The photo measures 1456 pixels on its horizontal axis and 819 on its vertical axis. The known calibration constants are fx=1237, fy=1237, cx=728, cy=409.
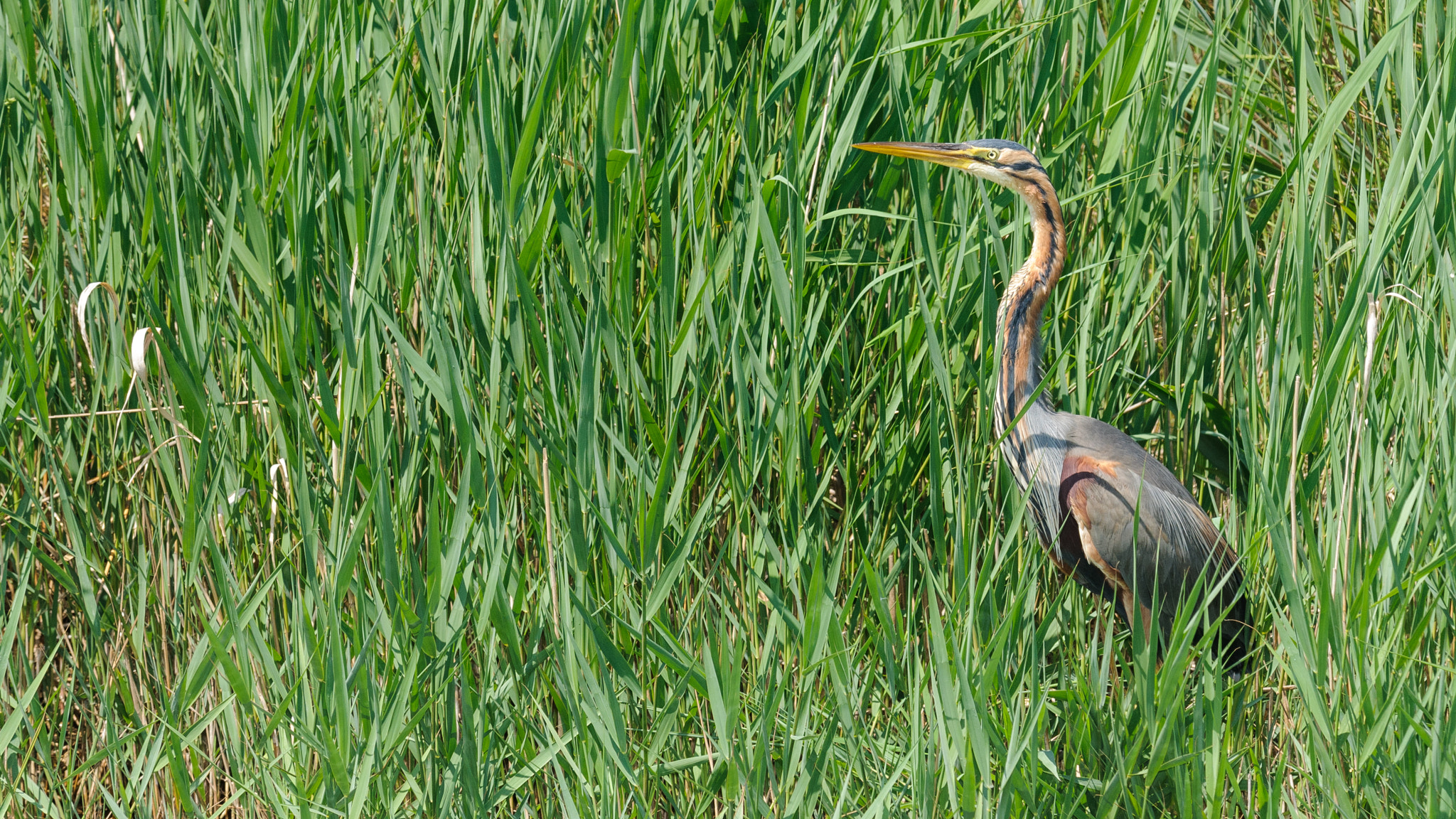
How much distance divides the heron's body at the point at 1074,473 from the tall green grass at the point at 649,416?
2.8 inches

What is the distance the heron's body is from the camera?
2.22 meters

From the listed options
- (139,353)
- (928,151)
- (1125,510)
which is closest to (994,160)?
(928,151)

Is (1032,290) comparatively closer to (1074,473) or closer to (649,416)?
(1074,473)

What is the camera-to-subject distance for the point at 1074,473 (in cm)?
243

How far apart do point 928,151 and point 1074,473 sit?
0.74 m

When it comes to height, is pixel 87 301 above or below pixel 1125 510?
above

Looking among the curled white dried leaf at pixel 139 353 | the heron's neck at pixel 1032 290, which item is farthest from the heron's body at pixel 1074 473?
the curled white dried leaf at pixel 139 353

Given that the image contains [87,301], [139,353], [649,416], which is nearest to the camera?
[139,353]

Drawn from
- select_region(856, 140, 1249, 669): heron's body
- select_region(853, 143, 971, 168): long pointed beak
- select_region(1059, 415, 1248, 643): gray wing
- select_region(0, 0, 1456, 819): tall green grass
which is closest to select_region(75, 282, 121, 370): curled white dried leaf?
select_region(0, 0, 1456, 819): tall green grass

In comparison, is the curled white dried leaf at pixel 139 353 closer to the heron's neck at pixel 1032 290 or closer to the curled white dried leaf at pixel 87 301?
the curled white dried leaf at pixel 87 301

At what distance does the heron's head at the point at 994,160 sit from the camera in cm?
211

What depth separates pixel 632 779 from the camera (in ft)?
5.57

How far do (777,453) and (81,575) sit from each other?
1153 mm

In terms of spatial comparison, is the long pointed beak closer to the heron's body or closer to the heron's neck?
the heron's body
